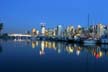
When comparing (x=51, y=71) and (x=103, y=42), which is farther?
(x=103, y=42)

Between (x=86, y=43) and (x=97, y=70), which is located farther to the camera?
(x=86, y=43)

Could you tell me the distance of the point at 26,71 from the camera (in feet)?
75.8

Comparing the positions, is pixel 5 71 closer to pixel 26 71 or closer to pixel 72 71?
pixel 26 71

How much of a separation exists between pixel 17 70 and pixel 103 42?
262 ft

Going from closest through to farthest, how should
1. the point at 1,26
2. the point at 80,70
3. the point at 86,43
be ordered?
the point at 80,70 < the point at 86,43 < the point at 1,26

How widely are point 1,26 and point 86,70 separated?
129m

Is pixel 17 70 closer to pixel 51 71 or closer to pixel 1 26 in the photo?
pixel 51 71

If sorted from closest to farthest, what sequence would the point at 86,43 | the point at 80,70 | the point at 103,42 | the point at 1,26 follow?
the point at 80,70
the point at 86,43
the point at 103,42
the point at 1,26

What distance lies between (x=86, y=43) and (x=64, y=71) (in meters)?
71.1

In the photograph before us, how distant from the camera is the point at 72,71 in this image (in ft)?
78.6

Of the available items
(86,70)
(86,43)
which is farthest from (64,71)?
(86,43)

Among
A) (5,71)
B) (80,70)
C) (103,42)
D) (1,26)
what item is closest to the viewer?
(5,71)

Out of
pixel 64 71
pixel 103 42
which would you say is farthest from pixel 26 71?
pixel 103 42

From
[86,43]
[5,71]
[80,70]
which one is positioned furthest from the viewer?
[86,43]
